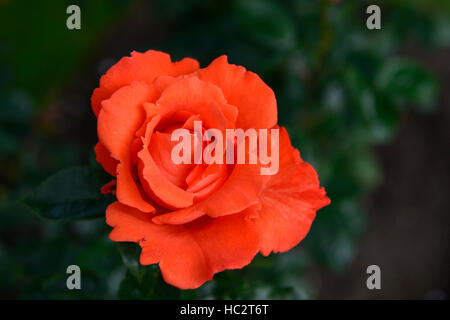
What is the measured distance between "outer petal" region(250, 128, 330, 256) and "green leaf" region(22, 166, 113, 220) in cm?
23

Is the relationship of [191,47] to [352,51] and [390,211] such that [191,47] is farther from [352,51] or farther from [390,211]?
[390,211]

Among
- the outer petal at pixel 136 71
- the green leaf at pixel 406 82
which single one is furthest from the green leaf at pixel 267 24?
the outer petal at pixel 136 71

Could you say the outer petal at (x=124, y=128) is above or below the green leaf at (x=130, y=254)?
above

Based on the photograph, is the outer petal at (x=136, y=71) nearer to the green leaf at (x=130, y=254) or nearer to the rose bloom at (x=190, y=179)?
the rose bloom at (x=190, y=179)

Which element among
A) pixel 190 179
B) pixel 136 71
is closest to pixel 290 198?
pixel 190 179

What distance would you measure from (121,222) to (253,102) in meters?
0.22

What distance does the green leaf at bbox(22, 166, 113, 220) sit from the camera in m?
0.57

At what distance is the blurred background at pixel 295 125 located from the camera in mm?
979

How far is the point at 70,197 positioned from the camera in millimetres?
579

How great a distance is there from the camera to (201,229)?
1.64 feet

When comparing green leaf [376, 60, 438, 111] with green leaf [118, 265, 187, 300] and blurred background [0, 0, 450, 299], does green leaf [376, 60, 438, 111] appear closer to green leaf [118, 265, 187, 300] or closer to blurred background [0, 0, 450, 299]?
blurred background [0, 0, 450, 299]

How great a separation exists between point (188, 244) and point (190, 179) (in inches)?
3.2

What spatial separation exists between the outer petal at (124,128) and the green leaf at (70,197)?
12 cm
